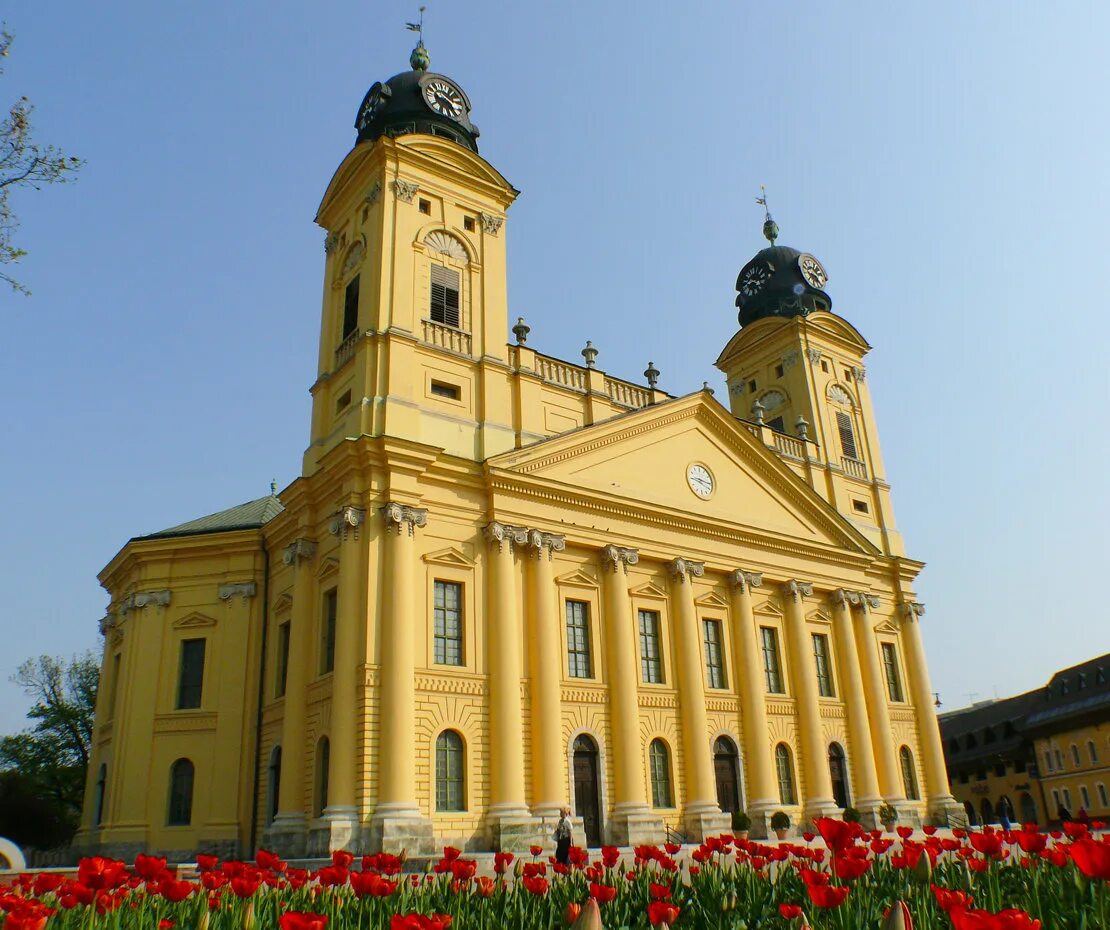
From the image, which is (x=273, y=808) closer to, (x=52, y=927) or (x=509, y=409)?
(x=509, y=409)

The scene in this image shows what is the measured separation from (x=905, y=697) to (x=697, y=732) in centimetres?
1262

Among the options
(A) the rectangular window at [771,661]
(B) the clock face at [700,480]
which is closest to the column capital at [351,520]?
(B) the clock face at [700,480]

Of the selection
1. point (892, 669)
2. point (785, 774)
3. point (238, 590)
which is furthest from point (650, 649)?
point (892, 669)

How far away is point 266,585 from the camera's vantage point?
28.5m

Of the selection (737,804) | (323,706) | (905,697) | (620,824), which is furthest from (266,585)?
(905,697)

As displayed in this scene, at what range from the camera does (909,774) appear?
1318 inches

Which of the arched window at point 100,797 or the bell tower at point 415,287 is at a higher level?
the bell tower at point 415,287

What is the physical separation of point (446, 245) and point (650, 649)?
13904mm

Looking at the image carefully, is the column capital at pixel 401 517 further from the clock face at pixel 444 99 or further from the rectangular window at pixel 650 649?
the clock face at pixel 444 99

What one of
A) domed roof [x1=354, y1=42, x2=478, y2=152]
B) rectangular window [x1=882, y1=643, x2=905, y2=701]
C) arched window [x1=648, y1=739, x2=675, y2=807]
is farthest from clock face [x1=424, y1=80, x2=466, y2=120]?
rectangular window [x1=882, y1=643, x2=905, y2=701]

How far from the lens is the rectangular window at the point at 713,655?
28578 millimetres

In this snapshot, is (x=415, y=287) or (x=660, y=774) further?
(x=415, y=287)

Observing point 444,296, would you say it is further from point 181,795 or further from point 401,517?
point 181,795

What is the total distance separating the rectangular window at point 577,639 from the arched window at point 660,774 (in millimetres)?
2981
